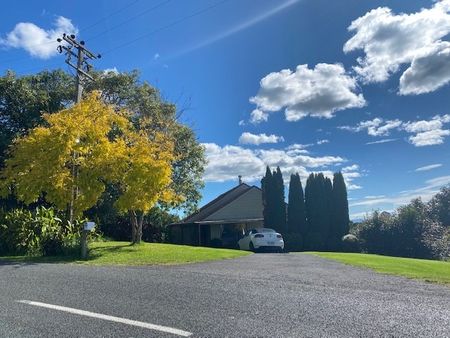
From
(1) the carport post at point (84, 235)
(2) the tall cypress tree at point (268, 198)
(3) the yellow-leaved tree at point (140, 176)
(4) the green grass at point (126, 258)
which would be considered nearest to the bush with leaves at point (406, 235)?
(2) the tall cypress tree at point (268, 198)

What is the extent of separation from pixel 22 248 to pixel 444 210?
33274 mm

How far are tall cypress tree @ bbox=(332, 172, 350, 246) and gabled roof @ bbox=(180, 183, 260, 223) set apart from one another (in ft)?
26.8

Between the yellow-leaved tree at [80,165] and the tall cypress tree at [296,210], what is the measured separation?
20349mm

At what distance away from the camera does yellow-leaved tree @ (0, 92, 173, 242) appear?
15.3 metres

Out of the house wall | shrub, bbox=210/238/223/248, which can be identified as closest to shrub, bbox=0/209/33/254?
shrub, bbox=210/238/223/248

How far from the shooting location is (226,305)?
6.49 meters

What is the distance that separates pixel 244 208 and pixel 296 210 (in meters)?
5.19

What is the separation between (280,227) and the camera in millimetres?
35000

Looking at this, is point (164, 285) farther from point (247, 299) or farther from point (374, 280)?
point (374, 280)

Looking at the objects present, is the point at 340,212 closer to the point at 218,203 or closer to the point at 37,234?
the point at 218,203

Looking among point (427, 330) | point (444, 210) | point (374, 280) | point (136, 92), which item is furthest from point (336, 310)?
point (444, 210)

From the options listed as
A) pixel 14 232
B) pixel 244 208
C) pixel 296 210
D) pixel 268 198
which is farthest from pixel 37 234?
pixel 244 208

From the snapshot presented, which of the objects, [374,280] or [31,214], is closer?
[374,280]

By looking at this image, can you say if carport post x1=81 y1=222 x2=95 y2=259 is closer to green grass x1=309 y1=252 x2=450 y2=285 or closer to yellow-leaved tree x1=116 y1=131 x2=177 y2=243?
yellow-leaved tree x1=116 y1=131 x2=177 y2=243
